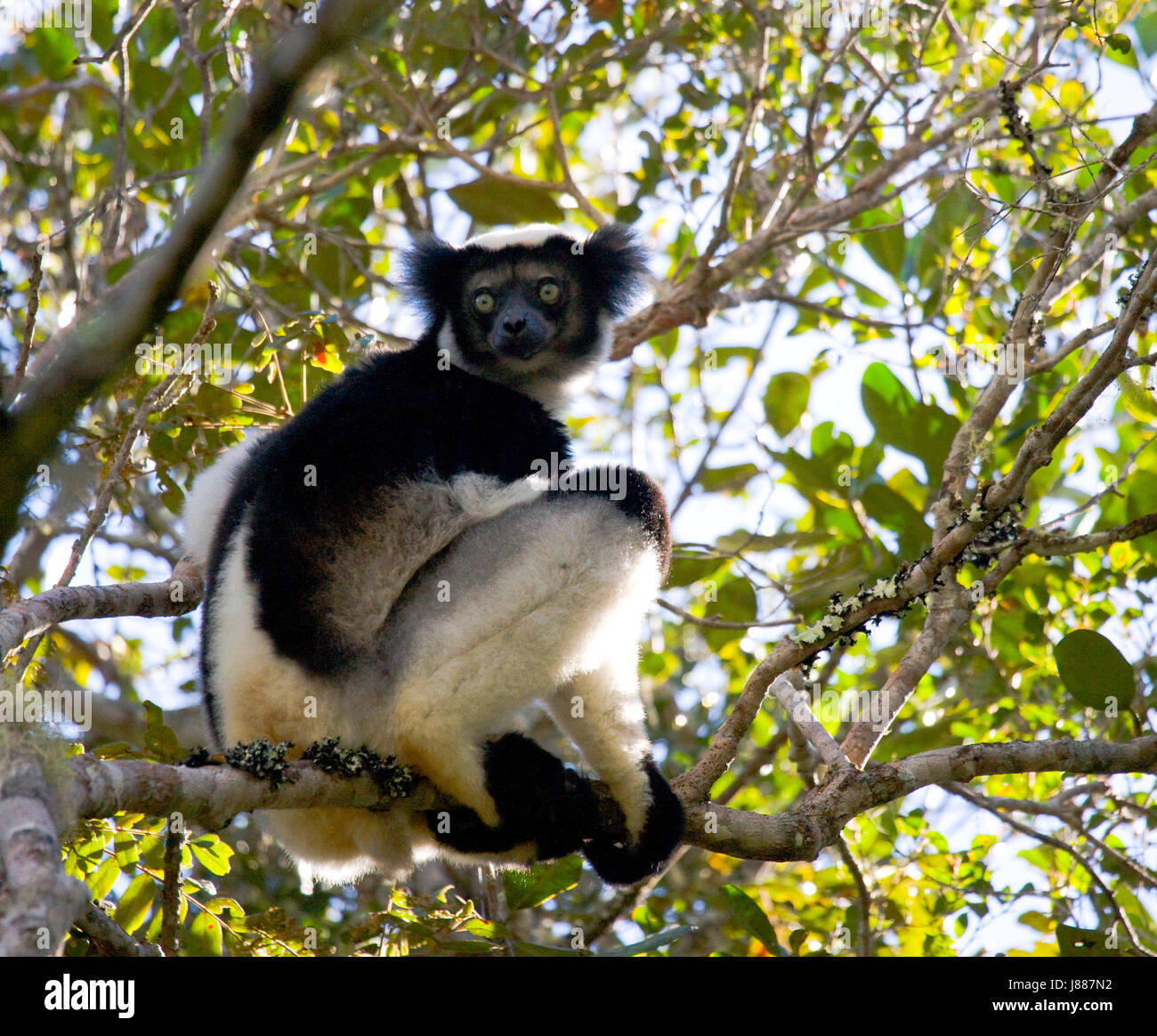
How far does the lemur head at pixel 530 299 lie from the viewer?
4594 millimetres

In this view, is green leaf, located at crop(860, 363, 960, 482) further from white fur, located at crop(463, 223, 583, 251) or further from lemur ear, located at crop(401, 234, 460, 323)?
lemur ear, located at crop(401, 234, 460, 323)

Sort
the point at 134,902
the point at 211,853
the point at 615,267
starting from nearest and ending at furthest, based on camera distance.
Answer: the point at 211,853
the point at 134,902
the point at 615,267

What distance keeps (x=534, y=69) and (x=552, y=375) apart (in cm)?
301

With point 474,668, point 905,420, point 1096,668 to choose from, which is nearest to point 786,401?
point 905,420

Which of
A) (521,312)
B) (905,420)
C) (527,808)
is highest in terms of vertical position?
(521,312)

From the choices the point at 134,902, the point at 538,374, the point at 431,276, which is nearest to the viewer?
the point at 134,902

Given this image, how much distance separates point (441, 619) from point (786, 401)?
9.96ft

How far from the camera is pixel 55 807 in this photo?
2037 millimetres

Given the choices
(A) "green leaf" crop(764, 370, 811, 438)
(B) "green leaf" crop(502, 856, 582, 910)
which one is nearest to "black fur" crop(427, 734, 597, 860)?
(B) "green leaf" crop(502, 856, 582, 910)

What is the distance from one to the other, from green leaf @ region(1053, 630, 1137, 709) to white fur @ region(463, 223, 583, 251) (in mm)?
2754

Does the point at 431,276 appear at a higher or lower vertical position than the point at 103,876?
higher

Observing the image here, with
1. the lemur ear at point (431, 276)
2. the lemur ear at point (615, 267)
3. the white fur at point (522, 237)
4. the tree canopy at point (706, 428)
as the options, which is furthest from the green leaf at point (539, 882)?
the white fur at point (522, 237)

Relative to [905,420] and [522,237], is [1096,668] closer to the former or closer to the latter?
[905,420]

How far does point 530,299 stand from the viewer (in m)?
4.80
